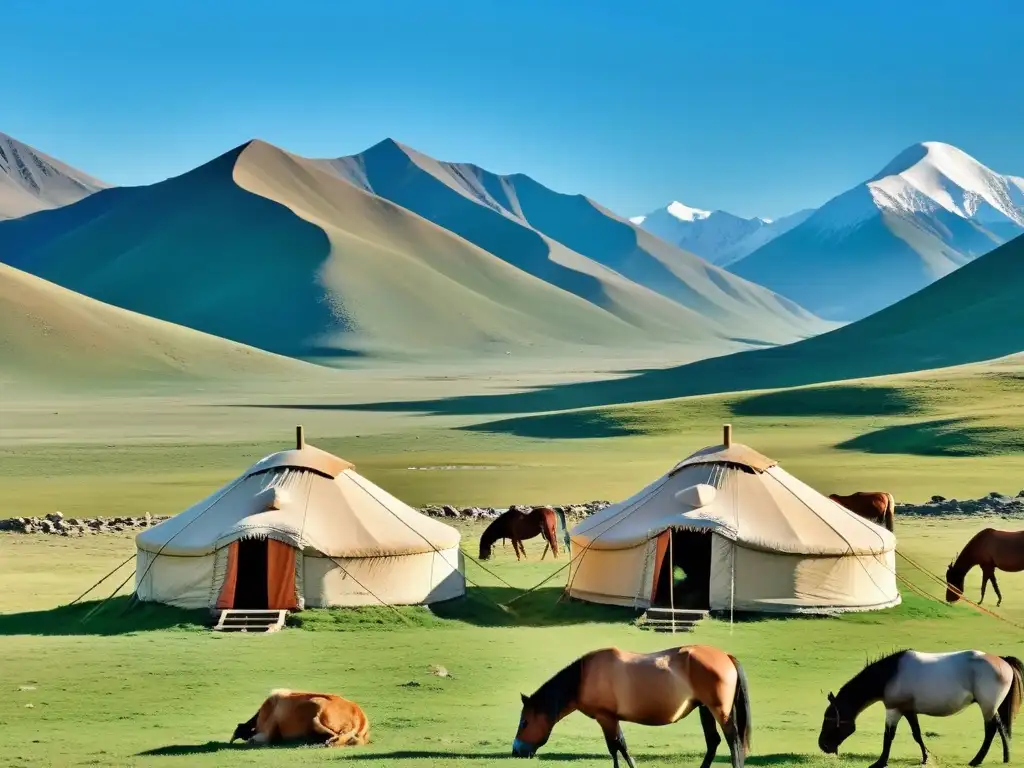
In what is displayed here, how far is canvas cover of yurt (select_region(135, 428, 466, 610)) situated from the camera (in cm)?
1972

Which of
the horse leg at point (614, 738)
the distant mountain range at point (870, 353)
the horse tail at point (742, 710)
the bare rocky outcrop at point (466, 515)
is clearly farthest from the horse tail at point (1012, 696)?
the distant mountain range at point (870, 353)

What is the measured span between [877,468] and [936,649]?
2795 cm

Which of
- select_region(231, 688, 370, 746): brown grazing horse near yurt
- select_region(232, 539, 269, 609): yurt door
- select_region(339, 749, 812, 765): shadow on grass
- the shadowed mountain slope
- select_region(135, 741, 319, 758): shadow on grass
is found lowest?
select_region(135, 741, 319, 758): shadow on grass

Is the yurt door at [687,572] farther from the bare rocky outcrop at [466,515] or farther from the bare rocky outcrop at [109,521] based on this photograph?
the bare rocky outcrop at [466,515]

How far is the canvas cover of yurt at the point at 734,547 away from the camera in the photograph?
781 inches

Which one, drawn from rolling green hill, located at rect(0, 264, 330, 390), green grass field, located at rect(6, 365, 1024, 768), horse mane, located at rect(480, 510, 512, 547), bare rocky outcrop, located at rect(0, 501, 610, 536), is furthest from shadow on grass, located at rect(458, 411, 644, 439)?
rolling green hill, located at rect(0, 264, 330, 390)

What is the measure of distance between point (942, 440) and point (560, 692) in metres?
42.4

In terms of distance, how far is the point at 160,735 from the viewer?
13.2 m

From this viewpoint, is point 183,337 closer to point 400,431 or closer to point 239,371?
point 239,371

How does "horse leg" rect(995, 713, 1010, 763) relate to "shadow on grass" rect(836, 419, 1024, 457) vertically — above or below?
below

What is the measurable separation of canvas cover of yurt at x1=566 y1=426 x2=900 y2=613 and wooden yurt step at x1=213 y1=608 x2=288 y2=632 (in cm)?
437

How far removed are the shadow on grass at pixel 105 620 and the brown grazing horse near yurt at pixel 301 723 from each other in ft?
21.5

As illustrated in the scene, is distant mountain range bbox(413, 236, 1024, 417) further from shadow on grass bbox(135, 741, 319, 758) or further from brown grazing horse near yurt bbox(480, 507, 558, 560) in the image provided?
shadow on grass bbox(135, 741, 319, 758)

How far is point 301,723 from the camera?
1259cm
